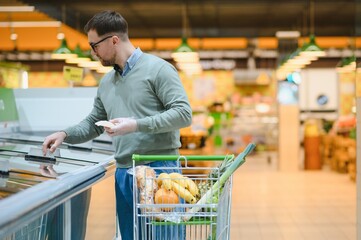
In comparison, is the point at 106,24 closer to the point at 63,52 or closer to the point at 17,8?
the point at 63,52

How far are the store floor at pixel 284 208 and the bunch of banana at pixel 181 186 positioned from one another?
1.42m

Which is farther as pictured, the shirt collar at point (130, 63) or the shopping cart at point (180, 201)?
the shirt collar at point (130, 63)

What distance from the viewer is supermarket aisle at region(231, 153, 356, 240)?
790 centimetres

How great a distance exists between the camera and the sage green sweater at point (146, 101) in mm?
3213

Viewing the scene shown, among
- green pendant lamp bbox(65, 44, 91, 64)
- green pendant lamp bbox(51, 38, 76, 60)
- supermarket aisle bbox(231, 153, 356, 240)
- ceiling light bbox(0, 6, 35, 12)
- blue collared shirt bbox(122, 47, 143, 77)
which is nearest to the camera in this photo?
blue collared shirt bbox(122, 47, 143, 77)

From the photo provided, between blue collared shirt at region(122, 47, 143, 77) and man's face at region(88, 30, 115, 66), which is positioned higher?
man's face at region(88, 30, 115, 66)

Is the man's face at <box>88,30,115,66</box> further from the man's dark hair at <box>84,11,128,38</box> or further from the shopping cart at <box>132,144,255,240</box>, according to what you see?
the shopping cart at <box>132,144,255,240</box>

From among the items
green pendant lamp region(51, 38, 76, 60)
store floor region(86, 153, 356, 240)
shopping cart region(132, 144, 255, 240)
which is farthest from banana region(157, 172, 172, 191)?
green pendant lamp region(51, 38, 76, 60)

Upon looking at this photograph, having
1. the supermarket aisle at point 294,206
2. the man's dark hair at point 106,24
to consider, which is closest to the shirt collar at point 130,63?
the man's dark hair at point 106,24

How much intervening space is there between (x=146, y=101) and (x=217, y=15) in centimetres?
1378

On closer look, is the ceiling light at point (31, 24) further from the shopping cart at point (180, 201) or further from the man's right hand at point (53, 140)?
the shopping cart at point (180, 201)

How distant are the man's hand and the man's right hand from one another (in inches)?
23.7

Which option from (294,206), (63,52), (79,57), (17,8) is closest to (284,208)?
(294,206)

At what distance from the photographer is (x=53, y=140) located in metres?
3.46
